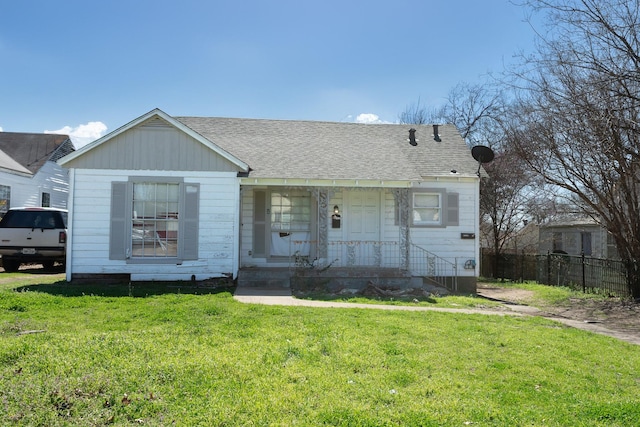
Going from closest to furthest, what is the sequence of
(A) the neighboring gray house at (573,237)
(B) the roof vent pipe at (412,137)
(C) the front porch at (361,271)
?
(C) the front porch at (361,271)
(B) the roof vent pipe at (412,137)
(A) the neighboring gray house at (573,237)

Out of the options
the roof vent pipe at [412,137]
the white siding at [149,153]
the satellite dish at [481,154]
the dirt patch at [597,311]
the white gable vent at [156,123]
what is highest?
the roof vent pipe at [412,137]

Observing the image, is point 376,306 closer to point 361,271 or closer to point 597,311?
point 361,271

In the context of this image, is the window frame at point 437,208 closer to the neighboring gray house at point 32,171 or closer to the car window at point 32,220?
the car window at point 32,220

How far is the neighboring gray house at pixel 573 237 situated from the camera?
87.7ft

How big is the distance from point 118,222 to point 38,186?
484 inches

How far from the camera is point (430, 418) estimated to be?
428 centimetres

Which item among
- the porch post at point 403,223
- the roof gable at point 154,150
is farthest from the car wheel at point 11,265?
the porch post at point 403,223

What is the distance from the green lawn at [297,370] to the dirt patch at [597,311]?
1.95m

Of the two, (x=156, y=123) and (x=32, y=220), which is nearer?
(x=156, y=123)

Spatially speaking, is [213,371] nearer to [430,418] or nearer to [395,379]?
[395,379]

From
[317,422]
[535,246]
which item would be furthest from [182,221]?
[535,246]

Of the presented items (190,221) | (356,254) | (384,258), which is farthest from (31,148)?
(384,258)

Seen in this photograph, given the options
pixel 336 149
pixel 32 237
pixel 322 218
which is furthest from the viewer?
pixel 336 149

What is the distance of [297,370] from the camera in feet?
17.7
